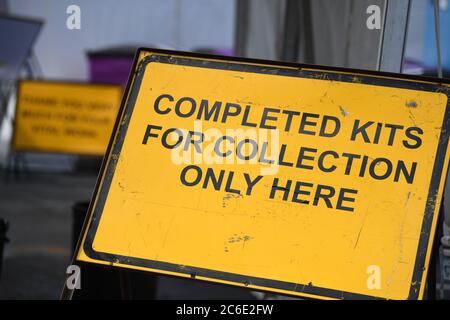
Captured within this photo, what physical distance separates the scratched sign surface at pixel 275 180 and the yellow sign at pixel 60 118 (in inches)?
322

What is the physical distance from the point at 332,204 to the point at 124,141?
795 millimetres

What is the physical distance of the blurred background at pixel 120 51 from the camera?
3914mm

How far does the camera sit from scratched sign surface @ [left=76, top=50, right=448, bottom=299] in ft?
8.99

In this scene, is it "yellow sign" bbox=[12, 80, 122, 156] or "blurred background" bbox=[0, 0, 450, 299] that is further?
"yellow sign" bbox=[12, 80, 122, 156]

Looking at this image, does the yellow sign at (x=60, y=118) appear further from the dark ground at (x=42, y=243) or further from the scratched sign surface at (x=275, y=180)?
the scratched sign surface at (x=275, y=180)

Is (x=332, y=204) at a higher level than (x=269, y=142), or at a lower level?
lower

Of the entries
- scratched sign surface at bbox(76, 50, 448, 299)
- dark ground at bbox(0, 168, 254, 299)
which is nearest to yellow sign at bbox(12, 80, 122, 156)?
dark ground at bbox(0, 168, 254, 299)

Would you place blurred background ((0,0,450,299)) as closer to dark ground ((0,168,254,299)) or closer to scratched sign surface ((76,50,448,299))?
dark ground ((0,168,254,299))

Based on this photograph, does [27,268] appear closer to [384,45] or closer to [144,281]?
[144,281]

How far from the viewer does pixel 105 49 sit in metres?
12.5

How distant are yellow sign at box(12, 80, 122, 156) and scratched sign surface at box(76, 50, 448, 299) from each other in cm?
817

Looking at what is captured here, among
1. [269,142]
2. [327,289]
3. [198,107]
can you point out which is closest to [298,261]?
[327,289]

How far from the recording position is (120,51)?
40.8ft
